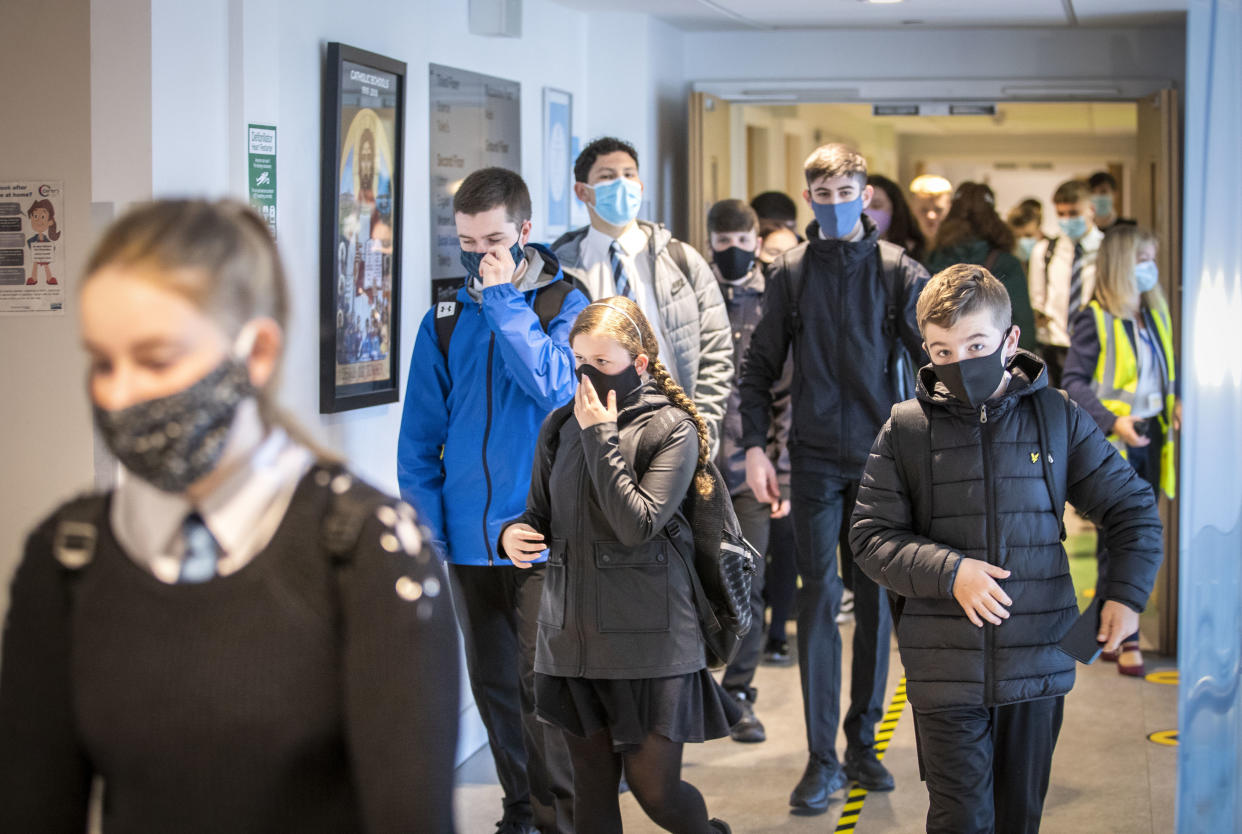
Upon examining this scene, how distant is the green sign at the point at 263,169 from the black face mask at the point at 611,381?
3.23 feet

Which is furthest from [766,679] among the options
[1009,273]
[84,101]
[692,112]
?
[84,101]

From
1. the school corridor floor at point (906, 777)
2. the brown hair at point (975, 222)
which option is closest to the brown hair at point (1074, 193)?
the brown hair at point (975, 222)

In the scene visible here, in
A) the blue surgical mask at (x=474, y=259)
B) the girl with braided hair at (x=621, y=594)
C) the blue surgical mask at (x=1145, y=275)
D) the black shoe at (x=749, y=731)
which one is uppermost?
the blue surgical mask at (x=1145, y=275)

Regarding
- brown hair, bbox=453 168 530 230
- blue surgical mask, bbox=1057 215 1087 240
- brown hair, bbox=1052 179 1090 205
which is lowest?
brown hair, bbox=453 168 530 230

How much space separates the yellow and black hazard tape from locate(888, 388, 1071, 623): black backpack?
4.60 ft

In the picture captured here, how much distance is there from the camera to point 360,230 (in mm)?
4078

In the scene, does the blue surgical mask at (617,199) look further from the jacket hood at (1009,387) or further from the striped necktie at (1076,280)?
the striped necktie at (1076,280)

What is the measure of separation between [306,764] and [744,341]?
4.03 meters

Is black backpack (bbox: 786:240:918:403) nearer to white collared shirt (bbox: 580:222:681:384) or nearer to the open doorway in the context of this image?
white collared shirt (bbox: 580:222:681:384)

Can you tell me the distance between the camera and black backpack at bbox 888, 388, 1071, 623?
116 inches

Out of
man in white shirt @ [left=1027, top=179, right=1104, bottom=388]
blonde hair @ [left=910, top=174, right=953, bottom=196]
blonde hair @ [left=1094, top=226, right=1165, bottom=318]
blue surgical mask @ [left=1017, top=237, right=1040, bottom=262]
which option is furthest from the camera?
Result: blue surgical mask @ [left=1017, top=237, right=1040, bottom=262]

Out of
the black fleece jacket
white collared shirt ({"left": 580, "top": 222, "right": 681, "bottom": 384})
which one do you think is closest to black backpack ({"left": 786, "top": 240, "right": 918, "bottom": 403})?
the black fleece jacket

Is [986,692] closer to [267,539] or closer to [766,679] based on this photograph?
[267,539]

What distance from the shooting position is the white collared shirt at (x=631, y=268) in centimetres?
436
